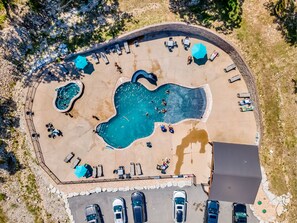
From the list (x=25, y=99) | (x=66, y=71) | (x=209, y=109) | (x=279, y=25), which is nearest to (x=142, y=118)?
(x=209, y=109)

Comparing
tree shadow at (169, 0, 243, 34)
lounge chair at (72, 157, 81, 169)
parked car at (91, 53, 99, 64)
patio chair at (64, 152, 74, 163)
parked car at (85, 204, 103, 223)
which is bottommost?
parked car at (85, 204, 103, 223)

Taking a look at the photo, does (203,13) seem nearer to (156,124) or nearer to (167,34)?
(167,34)

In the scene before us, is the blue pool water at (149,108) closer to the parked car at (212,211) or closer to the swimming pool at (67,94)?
the swimming pool at (67,94)

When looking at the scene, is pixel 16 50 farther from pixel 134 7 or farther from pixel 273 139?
pixel 273 139

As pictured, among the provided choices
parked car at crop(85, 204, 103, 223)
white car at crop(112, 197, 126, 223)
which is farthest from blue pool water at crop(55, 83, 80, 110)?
white car at crop(112, 197, 126, 223)

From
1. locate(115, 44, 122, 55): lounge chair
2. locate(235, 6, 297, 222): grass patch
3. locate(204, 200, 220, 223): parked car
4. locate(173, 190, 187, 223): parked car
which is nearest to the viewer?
locate(235, 6, 297, 222): grass patch

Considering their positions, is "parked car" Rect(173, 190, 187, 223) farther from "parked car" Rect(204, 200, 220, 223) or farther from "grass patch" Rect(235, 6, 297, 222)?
"grass patch" Rect(235, 6, 297, 222)

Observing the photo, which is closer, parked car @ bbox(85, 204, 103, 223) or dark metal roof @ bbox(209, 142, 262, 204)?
dark metal roof @ bbox(209, 142, 262, 204)
